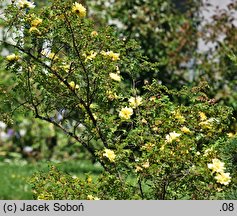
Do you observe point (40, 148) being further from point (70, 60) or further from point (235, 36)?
point (70, 60)

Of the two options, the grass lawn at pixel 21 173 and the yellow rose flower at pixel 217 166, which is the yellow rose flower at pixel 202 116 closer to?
the yellow rose flower at pixel 217 166

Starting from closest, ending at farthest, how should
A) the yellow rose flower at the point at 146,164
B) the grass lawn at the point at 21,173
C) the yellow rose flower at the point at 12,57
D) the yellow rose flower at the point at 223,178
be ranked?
1. the yellow rose flower at the point at 223,178
2. the yellow rose flower at the point at 146,164
3. the yellow rose flower at the point at 12,57
4. the grass lawn at the point at 21,173

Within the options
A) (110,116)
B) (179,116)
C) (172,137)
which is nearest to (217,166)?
(172,137)

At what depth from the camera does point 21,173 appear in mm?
6891

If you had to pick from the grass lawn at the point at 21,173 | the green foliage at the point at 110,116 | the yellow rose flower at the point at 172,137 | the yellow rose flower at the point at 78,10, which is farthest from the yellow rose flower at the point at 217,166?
the grass lawn at the point at 21,173

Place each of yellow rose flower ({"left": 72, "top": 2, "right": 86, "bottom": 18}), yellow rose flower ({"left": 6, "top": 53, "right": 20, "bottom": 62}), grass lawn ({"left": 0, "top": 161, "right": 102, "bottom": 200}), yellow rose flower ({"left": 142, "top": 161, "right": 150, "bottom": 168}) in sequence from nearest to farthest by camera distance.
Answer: yellow rose flower ({"left": 142, "top": 161, "right": 150, "bottom": 168}), yellow rose flower ({"left": 72, "top": 2, "right": 86, "bottom": 18}), yellow rose flower ({"left": 6, "top": 53, "right": 20, "bottom": 62}), grass lawn ({"left": 0, "top": 161, "right": 102, "bottom": 200})

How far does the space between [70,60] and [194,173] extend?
33.6 inches

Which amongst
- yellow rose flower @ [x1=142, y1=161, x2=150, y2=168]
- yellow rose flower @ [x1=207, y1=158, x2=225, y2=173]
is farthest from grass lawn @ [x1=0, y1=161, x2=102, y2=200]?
yellow rose flower @ [x1=207, y1=158, x2=225, y2=173]

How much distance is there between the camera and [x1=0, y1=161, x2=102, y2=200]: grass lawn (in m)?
5.89

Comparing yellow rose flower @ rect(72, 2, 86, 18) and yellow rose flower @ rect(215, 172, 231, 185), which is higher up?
yellow rose flower @ rect(72, 2, 86, 18)

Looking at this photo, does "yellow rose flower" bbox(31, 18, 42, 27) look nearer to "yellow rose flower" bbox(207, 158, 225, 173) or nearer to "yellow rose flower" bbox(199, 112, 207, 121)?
"yellow rose flower" bbox(199, 112, 207, 121)

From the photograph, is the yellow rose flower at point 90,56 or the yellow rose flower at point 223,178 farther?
the yellow rose flower at point 90,56

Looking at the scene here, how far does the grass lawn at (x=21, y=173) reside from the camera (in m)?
5.89
